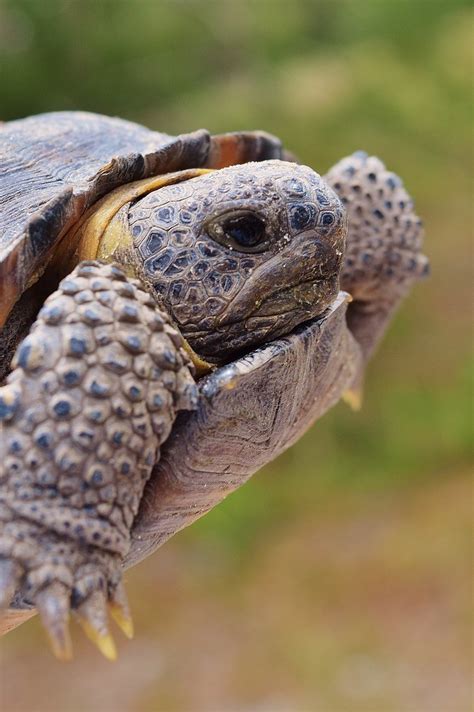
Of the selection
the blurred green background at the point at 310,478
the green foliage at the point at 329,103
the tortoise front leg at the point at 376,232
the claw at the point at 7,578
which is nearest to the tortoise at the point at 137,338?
the claw at the point at 7,578

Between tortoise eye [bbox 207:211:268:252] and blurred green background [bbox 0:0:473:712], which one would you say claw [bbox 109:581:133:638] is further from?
blurred green background [bbox 0:0:473:712]

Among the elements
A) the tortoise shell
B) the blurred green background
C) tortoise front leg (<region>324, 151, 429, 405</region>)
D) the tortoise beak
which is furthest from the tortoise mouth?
the blurred green background

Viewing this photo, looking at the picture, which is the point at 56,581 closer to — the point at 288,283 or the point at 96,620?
the point at 96,620

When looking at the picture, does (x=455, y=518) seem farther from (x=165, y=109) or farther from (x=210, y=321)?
(x=210, y=321)

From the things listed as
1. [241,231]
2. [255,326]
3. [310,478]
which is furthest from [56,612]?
[310,478]

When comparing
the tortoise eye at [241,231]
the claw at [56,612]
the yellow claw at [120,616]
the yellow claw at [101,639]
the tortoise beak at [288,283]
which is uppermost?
the tortoise eye at [241,231]

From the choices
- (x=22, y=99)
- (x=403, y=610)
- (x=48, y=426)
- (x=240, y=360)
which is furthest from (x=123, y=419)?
(x=22, y=99)

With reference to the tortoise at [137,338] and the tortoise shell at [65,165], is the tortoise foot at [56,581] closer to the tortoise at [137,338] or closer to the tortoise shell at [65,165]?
the tortoise at [137,338]
